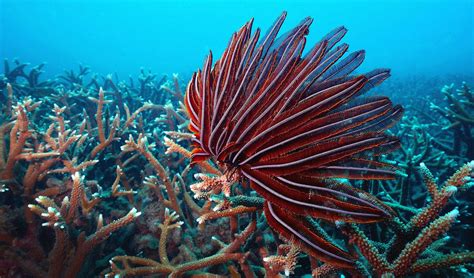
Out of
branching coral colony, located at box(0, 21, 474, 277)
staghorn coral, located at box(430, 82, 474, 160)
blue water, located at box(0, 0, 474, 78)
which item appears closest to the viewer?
branching coral colony, located at box(0, 21, 474, 277)

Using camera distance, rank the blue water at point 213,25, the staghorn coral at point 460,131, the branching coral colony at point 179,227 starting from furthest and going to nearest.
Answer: the blue water at point 213,25 → the staghorn coral at point 460,131 → the branching coral colony at point 179,227

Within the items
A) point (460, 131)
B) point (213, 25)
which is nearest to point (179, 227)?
point (460, 131)

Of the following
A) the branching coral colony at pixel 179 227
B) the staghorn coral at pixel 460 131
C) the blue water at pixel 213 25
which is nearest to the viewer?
the branching coral colony at pixel 179 227

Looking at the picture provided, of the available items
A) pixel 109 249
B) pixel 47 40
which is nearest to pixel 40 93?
pixel 109 249

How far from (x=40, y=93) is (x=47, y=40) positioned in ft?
302

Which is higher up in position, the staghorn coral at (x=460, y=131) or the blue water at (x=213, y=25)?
the blue water at (x=213, y=25)

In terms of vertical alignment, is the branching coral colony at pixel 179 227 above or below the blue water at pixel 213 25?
below

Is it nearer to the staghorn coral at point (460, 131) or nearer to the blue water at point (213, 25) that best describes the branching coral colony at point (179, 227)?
the staghorn coral at point (460, 131)

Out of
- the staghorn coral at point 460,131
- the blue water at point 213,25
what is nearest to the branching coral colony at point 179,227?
the staghorn coral at point 460,131

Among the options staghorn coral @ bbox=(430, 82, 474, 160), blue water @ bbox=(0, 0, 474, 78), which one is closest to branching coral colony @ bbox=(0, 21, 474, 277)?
staghorn coral @ bbox=(430, 82, 474, 160)

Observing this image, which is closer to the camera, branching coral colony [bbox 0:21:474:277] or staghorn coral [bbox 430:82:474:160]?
branching coral colony [bbox 0:21:474:277]

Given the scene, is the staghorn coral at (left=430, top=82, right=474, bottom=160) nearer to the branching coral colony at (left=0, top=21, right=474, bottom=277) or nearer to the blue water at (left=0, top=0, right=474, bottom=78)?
the branching coral colony at (left=0, top=21, right=474, bottom=277)

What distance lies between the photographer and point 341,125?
1.73m

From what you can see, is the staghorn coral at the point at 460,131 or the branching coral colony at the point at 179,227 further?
the staghorn coral at the point at 460,131
